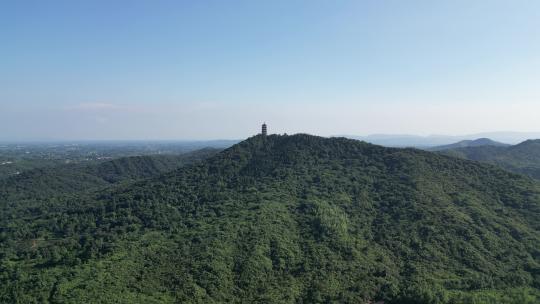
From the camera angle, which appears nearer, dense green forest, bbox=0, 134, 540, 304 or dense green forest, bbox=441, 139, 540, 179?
dense green forest, bbox=0, 134, 540, 304

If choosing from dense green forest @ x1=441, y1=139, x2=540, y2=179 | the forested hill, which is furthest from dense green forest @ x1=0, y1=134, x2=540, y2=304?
dense green forest @ x1=441, y1=139, x2=540, y2=179

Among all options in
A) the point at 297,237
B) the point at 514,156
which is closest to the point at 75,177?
the point at 297,237

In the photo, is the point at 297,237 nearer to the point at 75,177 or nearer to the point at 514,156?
the point at 75,177

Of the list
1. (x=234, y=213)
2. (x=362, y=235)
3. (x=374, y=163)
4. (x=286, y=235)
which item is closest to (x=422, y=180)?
(x=374, y=163)

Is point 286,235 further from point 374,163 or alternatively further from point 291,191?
point 374,163

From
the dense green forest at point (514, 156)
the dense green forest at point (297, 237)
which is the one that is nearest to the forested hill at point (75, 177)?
the dense green forest at point (297, 237)

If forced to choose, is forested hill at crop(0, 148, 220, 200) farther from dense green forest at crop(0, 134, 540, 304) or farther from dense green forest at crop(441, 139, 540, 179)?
dense green forest at crop(441, 139, 540, 179)

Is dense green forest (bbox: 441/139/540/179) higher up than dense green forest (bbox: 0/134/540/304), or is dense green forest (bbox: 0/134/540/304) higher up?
dense green forest (bbox: 441/139/540/179)
